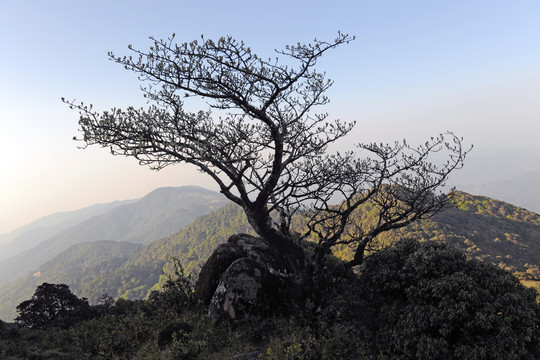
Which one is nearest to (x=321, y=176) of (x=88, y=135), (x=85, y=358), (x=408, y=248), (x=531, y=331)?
(x=408, y=248)

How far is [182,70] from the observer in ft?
29.1

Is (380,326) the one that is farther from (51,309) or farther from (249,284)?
(51,309)

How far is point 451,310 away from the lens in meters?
8.93

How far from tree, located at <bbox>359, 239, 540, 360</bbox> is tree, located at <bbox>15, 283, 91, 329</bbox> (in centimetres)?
1843

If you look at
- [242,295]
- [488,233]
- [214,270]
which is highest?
[214,270]

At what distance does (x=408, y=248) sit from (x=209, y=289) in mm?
9606

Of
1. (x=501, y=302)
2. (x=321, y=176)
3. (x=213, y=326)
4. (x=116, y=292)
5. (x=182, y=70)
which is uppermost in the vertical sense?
(x=182, y=70)

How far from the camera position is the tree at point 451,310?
8336 mm

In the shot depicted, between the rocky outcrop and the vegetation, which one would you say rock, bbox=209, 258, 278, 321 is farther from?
the vegetation

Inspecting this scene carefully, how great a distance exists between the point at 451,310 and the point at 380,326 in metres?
2.64

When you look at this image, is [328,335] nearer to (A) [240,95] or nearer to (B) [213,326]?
(B) [213,326]

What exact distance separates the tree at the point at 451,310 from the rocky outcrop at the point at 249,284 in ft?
Answer: 11.7

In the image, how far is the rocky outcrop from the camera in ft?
37.2

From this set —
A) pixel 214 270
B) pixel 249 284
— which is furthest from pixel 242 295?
pixel 214 270
